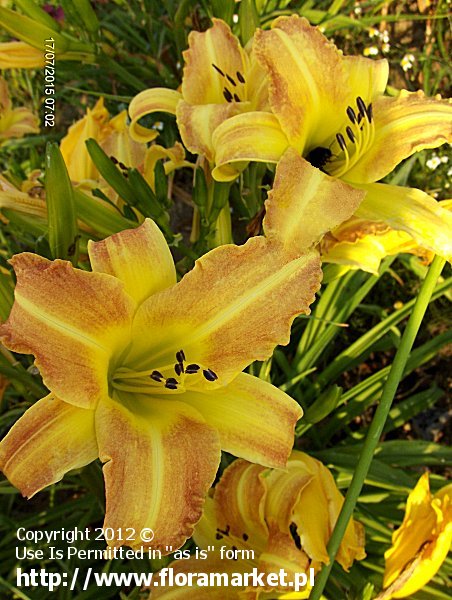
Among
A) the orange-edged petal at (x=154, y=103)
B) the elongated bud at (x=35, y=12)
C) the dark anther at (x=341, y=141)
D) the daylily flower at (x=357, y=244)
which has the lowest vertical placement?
the daylily flower at (x=357, y=244)

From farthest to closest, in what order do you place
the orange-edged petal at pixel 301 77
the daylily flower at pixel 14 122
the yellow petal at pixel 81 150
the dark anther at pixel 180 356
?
the daylily flower at pixel 14 122 → the yellow petal at pixel 81 150 → the orange-edged petal at pixel 301 77 → the dark anther at pixel 180 356

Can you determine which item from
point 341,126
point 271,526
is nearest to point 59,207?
point 341,126

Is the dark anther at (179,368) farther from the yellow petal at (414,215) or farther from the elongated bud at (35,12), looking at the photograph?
the elongated bud at (35,12)

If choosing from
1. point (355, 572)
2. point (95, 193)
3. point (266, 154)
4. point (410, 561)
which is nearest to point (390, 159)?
point (266, 154)

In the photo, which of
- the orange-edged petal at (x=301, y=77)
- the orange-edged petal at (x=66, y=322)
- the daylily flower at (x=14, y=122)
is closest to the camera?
the orange-edged petal at (x=66, y=322)

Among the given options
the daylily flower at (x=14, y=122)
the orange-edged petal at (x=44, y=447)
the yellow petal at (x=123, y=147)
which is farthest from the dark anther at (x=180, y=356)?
the daylily flower at (x=14, y=122)

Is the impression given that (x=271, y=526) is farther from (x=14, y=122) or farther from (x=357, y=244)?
(x=14, y=122)

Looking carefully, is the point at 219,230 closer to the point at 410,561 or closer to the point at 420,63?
the point at 410,561
